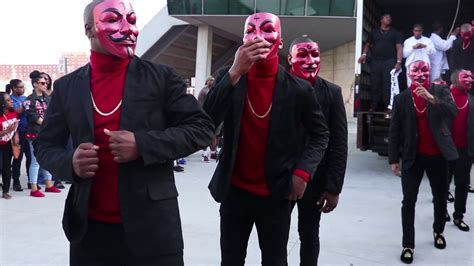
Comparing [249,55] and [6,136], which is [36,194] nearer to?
[6,136]

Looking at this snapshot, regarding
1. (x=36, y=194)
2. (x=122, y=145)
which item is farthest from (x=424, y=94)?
(x=36, y=194)

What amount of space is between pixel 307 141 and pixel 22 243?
321 cm

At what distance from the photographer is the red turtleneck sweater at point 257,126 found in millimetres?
2422

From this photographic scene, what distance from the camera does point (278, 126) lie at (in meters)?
2.40

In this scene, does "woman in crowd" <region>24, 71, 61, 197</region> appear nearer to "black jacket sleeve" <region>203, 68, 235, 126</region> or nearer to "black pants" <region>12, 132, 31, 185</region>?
"black pants" <region>12, 132, 31, 185</region>

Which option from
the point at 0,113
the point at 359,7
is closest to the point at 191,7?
the point at 359,7

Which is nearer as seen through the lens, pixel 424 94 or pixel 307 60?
pixel 307 60

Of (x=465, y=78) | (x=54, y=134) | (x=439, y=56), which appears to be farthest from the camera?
(x=439, y=56)

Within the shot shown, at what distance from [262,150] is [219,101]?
35 centimetres

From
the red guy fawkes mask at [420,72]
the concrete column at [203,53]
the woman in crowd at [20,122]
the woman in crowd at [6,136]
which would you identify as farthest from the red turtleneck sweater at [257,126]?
the concrete column at [203,53]

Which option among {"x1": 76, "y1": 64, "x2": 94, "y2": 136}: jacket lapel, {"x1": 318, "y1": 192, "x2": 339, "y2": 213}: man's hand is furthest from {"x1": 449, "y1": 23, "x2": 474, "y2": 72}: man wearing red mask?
{"x1": 76, "y1": 64, "x2": 94, "y2": 136}: jacket lapel

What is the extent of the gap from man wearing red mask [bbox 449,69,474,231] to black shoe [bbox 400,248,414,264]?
117cm

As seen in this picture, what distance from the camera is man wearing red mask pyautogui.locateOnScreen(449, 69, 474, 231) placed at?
189 inches

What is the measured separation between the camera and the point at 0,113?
250 inches
